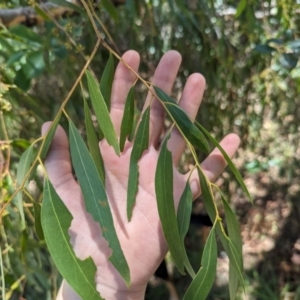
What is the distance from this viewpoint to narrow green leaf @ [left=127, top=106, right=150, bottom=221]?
0.65 m

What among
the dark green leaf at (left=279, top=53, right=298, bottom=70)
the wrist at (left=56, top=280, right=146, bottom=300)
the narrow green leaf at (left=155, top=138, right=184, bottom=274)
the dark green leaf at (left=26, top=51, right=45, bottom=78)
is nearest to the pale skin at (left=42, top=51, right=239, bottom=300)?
the wrist at (left=56, top=280, right=146, bottom=300)

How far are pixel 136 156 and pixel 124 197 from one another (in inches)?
4.6

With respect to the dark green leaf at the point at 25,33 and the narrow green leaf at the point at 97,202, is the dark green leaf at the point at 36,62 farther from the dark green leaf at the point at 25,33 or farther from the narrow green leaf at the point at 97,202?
the narrow green leaf at the point at 97,202

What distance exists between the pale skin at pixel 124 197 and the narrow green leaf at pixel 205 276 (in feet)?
0.52

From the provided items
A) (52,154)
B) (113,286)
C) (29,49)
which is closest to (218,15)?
(29,49)

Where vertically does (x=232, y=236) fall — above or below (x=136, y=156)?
below

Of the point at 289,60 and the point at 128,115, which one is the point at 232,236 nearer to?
the point at 128,115

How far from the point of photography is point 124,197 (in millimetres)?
761

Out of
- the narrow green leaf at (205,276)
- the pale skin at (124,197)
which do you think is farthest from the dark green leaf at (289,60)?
the narrow green leaf at (205,276)

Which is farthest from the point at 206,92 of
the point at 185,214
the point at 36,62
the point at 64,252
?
the point at 64,252

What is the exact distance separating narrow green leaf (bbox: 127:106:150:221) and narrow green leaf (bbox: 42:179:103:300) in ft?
0.36

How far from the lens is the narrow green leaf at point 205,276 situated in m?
0.59

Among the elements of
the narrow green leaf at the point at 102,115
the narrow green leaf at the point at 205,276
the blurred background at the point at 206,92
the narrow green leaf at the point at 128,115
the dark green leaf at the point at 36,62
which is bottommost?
the blurred background at the point at 206,92

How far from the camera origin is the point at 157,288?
2076mm
